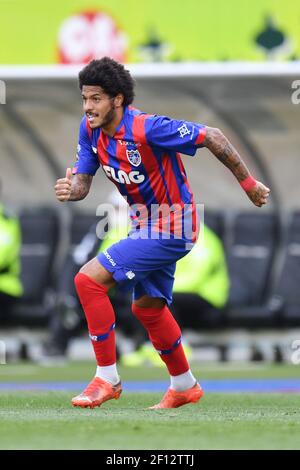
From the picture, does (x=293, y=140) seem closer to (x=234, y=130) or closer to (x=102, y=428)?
(x=234, y=130)

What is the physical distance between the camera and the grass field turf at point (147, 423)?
217 inches

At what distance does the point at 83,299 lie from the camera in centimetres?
729

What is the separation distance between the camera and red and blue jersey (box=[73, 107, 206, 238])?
7195 mm

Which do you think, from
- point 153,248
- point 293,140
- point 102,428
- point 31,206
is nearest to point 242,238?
point 293,140

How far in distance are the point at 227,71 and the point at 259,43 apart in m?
0.46

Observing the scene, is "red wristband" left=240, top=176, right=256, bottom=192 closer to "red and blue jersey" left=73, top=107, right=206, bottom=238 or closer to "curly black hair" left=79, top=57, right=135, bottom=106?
"red and blue jersey" left=73, top=107, right=206, bottom=238

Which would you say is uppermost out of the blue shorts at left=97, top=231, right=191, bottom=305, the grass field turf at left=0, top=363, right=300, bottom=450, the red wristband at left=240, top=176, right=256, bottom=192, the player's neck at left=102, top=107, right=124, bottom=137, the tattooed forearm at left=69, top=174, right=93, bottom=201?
the player's neck at left=102, top=107, right=124, bottom=137

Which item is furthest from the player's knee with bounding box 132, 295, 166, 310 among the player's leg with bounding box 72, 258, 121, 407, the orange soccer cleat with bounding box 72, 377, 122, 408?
the orange soccer cleat with bounding box 72, 377, 122, 408

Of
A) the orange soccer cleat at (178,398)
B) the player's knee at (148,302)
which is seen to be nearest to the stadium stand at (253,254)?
the orange soccer cleat at (178,398)

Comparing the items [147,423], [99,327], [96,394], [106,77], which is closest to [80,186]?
[106,77]

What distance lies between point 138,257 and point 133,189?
41 cm

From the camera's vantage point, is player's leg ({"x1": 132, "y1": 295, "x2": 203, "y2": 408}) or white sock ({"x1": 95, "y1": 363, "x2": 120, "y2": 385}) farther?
player's leg ({"x1": 132, "y1": 295, "x2": 203, "y2": 408})

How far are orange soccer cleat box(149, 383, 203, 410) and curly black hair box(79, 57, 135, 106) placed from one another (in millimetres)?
1734

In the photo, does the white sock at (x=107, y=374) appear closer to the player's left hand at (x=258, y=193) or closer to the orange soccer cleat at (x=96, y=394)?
the orange soccer cleat at (x=96, y=394)
